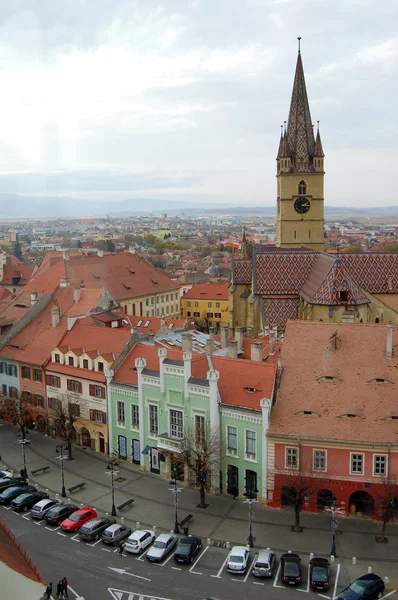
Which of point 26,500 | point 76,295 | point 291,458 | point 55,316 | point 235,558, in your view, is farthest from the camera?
point 76,295

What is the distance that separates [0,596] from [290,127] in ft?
261

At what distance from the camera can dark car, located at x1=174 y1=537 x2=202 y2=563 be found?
122ft

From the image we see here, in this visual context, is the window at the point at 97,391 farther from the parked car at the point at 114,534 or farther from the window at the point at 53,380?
the parked car at the point at 114,534

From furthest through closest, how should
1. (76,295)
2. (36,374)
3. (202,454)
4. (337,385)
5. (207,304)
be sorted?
(207,304)
(76,295)
(36,374)
(337,385)
(202,454)

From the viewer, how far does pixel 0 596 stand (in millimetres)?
22375

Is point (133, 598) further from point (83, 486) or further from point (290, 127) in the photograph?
point (290, 127)

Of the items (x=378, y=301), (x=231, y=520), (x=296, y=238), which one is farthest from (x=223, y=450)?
(x=296, y=238)

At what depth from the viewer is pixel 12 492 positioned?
46.1m

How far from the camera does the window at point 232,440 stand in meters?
46.0

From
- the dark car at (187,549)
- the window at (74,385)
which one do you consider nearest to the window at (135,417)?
the window at (74,385)

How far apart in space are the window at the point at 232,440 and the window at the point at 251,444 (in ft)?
3.17

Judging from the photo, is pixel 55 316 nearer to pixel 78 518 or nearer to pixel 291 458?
pixel 78 518

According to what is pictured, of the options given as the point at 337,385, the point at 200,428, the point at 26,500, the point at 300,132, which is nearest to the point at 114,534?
the point at 26,500

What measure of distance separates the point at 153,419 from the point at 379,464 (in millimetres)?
18209
